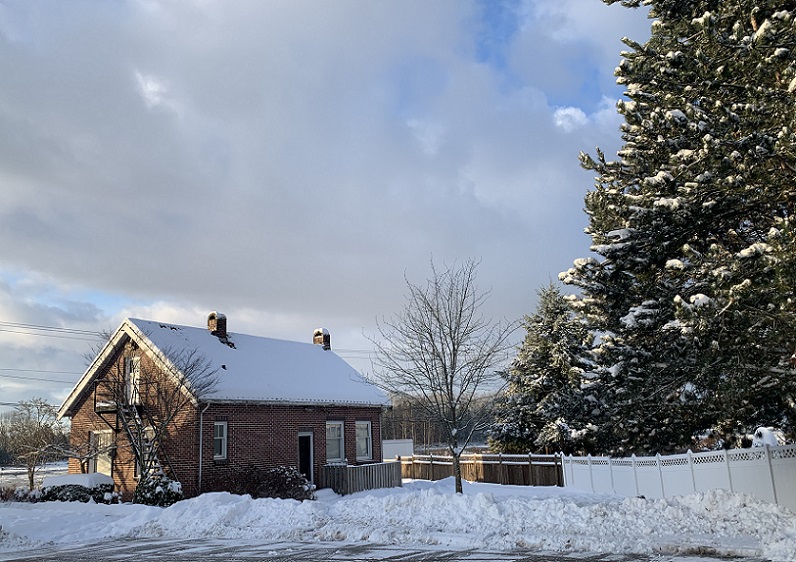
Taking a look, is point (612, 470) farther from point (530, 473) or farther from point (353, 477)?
point (353, 477)

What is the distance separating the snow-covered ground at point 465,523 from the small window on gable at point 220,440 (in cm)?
506

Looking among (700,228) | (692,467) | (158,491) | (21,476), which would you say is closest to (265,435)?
(158,491)

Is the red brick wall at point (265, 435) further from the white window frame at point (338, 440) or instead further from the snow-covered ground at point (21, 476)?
the snow-covered ground at point (21, 476)

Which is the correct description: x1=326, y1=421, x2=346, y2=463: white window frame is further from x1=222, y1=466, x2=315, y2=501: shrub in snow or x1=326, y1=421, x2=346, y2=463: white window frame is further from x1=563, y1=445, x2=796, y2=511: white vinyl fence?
x1=563, y1=445, x2=796, y2=511: white vinyl fence

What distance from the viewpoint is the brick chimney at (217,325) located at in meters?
29.7

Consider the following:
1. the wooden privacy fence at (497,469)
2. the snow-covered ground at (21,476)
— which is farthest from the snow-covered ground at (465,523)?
the snow-covered ground at (21,476)

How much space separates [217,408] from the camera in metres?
24.9

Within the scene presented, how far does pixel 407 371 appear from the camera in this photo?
2022cm

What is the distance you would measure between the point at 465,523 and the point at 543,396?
19.4 metres

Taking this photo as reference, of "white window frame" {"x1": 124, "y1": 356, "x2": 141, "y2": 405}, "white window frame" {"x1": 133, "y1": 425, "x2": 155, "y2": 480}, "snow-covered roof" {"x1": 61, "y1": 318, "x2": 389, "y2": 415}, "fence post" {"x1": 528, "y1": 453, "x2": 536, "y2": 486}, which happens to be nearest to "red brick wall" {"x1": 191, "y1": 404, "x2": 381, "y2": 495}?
"snow-covered roof" {"x1": 61, "y1": 318, "x2": 389, "y2": 415}

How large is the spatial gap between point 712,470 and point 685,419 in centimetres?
207

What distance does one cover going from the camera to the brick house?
24.5 meters

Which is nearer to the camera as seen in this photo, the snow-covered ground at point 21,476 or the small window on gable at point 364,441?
the small window on gable at point 364,441

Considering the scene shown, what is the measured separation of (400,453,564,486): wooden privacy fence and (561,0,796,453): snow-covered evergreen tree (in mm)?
10704
